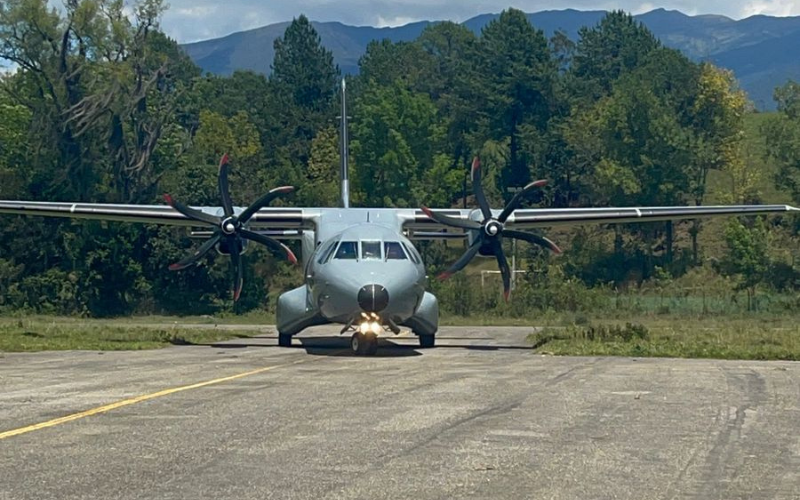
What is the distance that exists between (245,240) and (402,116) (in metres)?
58.0

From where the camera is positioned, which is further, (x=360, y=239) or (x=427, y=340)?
(x=427, y=340)

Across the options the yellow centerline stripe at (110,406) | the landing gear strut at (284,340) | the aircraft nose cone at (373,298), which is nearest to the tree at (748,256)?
the landing gear strut at (284,340)

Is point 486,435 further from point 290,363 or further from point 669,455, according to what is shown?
point 290,363

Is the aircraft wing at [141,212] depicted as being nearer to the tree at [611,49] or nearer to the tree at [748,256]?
the tree at [748,256]

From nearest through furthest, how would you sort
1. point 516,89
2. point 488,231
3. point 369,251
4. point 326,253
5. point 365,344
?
point 365,344
point 369,251
point 326,253
point 488,231
point 516,89

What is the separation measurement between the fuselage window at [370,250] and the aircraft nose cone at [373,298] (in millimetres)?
1371

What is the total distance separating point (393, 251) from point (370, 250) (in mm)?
478

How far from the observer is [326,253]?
78.6 ft

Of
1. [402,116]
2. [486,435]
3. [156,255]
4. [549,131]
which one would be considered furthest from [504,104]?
[486,435]

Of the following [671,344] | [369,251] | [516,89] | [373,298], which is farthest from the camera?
[516,89]

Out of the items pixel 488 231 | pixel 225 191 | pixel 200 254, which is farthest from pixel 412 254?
pixel 225 191

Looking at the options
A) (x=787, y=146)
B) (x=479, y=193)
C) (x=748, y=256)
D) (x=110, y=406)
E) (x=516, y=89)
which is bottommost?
(x=748, y=256)

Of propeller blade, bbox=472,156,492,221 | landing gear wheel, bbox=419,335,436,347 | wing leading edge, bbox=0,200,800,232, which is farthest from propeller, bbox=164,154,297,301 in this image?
propeller blade, bbox=472,156,492,221

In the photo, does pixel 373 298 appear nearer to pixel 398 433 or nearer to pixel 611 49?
pixel 398 433
